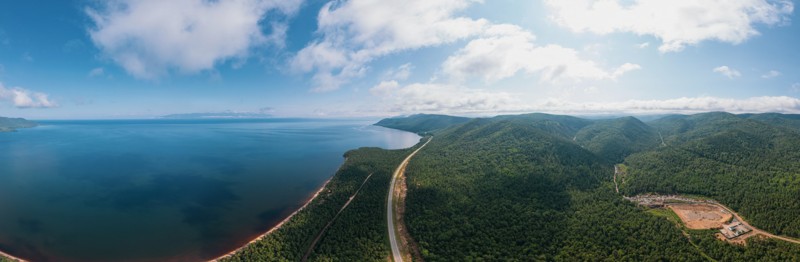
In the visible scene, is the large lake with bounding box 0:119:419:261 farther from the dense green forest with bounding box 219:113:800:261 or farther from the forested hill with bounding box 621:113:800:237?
the forested hill with bounding box 621:113:800:237

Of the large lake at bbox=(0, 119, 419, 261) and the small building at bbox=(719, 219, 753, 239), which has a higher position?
the large lake at bbox=(0, 119, 419, 261)

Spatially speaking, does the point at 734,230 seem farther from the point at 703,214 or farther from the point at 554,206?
the point at 554,206

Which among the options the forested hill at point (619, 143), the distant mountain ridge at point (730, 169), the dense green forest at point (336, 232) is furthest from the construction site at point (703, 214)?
the dense green forest at point (336, 232)

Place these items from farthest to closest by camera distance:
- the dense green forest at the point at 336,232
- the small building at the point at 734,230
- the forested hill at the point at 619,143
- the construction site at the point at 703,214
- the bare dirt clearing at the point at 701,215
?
the forested hill at the point at 619,143 < the bare dirt clearing at the point at 701,215 < the construction site at the point at 703,214 < the small building at the point at 734,230 < the dense green forest at the point at 336,232

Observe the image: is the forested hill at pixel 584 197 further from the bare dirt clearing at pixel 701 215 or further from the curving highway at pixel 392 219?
the curving highway at pixel 392 219

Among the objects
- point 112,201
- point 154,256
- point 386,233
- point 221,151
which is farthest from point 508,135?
point 221,151

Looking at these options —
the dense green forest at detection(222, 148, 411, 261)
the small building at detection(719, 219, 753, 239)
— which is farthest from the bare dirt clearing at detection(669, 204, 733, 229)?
the dense green forest at detection(222, 148, 411, 261)
